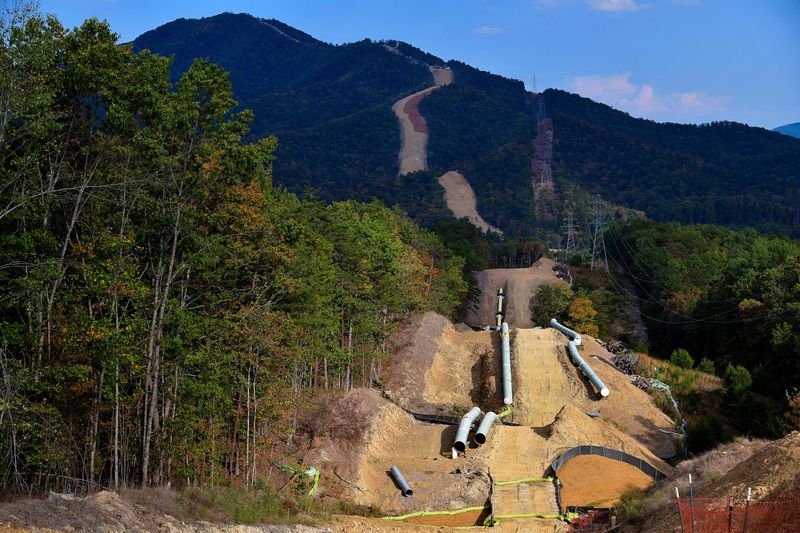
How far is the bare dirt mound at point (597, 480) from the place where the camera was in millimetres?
33781

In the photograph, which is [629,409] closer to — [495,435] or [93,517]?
[495,435]

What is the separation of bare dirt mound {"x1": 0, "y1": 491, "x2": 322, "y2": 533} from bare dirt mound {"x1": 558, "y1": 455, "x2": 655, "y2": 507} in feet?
55.0

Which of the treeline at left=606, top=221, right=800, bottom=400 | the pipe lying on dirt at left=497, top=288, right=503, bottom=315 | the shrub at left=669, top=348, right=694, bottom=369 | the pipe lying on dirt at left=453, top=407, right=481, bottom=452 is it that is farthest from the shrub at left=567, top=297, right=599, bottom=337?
the pipe lying on dirt at left=453, top=407, right=481, bottom=452

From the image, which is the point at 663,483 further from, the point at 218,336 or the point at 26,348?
the point at 26,348

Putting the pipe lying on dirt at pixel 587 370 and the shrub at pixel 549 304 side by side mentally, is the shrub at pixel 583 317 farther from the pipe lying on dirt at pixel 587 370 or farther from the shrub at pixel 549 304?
the pipe lying on dirt at pixel 587 370

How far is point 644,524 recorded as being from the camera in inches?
990

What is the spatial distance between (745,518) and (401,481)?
17.3 metres

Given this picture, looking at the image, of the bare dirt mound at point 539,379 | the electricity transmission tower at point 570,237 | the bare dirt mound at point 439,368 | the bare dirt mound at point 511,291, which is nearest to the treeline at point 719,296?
the electricity transmission tower at point 570,237

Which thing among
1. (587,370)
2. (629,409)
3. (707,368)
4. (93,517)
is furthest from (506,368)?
(93,517)

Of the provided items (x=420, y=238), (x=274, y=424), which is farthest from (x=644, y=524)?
(x=420, y=238)

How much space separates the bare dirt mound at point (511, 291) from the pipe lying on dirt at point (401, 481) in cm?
5338

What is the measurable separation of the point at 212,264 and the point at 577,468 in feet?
60.3

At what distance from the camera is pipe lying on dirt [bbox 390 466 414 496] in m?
33.8

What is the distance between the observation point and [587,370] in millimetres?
53438
